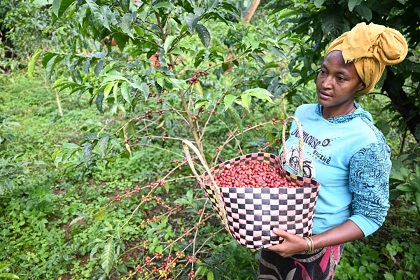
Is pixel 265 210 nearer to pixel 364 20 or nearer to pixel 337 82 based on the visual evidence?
pixel 337 82

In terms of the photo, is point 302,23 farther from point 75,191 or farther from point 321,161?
point 75,191

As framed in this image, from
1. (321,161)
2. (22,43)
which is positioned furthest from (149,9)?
(22,43)

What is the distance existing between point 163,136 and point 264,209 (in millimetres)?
750

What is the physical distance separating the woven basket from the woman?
0.04m

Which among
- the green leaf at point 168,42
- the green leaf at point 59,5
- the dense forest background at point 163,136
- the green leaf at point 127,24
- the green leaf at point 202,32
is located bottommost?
the dense forest background at point 163,136

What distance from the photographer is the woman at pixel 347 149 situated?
3.13 feet

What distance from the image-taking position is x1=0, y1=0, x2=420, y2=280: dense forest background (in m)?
1.30

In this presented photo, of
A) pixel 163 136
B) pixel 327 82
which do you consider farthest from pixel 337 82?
pixel 163 136

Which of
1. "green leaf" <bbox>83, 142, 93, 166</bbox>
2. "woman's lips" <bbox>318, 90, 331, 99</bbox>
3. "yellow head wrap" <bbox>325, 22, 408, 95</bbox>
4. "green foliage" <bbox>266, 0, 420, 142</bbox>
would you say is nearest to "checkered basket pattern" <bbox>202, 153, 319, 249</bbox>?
"woman's lips" <bbox>318, 90, 331, 99</bbox>

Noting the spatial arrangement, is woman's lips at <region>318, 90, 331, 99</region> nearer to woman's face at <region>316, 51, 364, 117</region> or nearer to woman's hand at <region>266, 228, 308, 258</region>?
woman's face at <region>316, 51, 364, 117</region>

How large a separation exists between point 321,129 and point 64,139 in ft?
11.1

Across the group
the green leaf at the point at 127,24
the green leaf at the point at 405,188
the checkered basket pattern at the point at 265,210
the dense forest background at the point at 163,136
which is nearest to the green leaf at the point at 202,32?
the dense forest background at the point at 163,136

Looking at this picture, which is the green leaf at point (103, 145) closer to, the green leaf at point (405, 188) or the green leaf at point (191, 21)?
the green leaf at point (191, 21)

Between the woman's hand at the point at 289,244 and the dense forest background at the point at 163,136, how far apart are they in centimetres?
47
